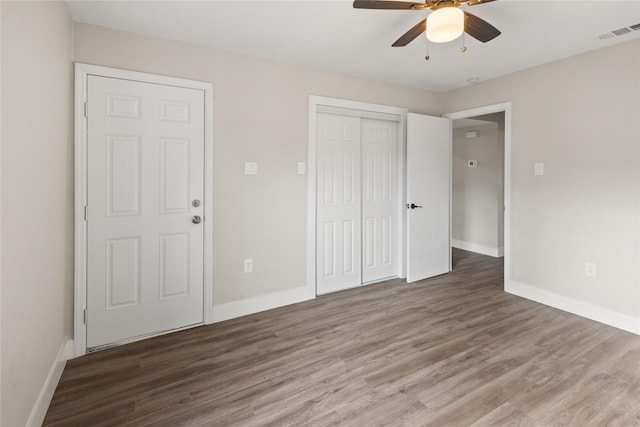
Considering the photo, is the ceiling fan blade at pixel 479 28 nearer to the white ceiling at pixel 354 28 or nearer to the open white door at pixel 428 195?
the white ceiling at pixel 354 28

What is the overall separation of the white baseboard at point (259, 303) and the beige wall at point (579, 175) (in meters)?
2.40

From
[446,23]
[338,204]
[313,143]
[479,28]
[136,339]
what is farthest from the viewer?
[338,204]

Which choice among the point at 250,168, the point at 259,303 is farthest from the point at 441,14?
the point at 259,303

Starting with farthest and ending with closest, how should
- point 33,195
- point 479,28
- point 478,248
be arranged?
point 478,248 → point 479,28 → point 33,195

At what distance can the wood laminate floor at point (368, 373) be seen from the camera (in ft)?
5.65

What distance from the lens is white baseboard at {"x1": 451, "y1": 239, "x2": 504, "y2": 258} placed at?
530 centimetres

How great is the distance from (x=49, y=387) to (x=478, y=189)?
597 cm

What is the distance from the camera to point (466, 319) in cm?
291

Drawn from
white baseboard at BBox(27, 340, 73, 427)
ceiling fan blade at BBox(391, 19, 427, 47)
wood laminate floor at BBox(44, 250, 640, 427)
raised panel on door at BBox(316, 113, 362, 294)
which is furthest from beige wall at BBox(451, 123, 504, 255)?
white baseboard at BBox(27, 340, 73, 427)

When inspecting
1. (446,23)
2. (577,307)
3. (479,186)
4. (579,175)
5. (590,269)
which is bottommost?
(577,307)

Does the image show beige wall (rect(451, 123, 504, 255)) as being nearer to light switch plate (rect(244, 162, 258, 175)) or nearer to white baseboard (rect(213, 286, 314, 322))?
white baseboard (rect(213, 286, 314, 322))

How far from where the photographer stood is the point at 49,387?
1805mm

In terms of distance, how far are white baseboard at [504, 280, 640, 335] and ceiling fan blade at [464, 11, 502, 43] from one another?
2597mm

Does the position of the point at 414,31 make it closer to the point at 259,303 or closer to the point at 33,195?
the point at 33,195
